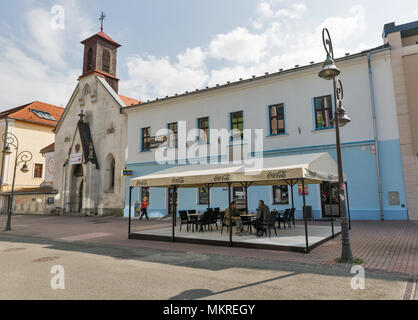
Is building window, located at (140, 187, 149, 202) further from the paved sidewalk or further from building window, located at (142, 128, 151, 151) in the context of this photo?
the paved sidewalk

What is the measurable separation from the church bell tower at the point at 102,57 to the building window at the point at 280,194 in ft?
69.7

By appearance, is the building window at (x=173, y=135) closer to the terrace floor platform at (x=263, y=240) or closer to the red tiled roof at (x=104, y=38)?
the terrace floor platform at (x=263, y=240)

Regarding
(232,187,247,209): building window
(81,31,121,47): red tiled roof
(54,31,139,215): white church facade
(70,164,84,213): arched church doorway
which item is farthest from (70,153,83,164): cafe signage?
(232,187,247,209): building window

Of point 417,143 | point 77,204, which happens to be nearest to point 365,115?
point 417,143

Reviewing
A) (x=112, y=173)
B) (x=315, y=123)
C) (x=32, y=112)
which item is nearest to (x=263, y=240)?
(x=315, y=123)

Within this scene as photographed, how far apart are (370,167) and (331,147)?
2.31 metres

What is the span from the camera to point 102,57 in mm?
30109

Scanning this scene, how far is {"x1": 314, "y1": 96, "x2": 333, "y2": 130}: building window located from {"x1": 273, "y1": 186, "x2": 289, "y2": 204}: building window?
4.29m

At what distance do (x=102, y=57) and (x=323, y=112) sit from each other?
928 inches

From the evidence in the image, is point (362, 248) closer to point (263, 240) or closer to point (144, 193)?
point (263, 240)

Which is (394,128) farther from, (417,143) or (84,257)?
(84,257)

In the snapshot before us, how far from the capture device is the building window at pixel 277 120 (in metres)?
18.6
